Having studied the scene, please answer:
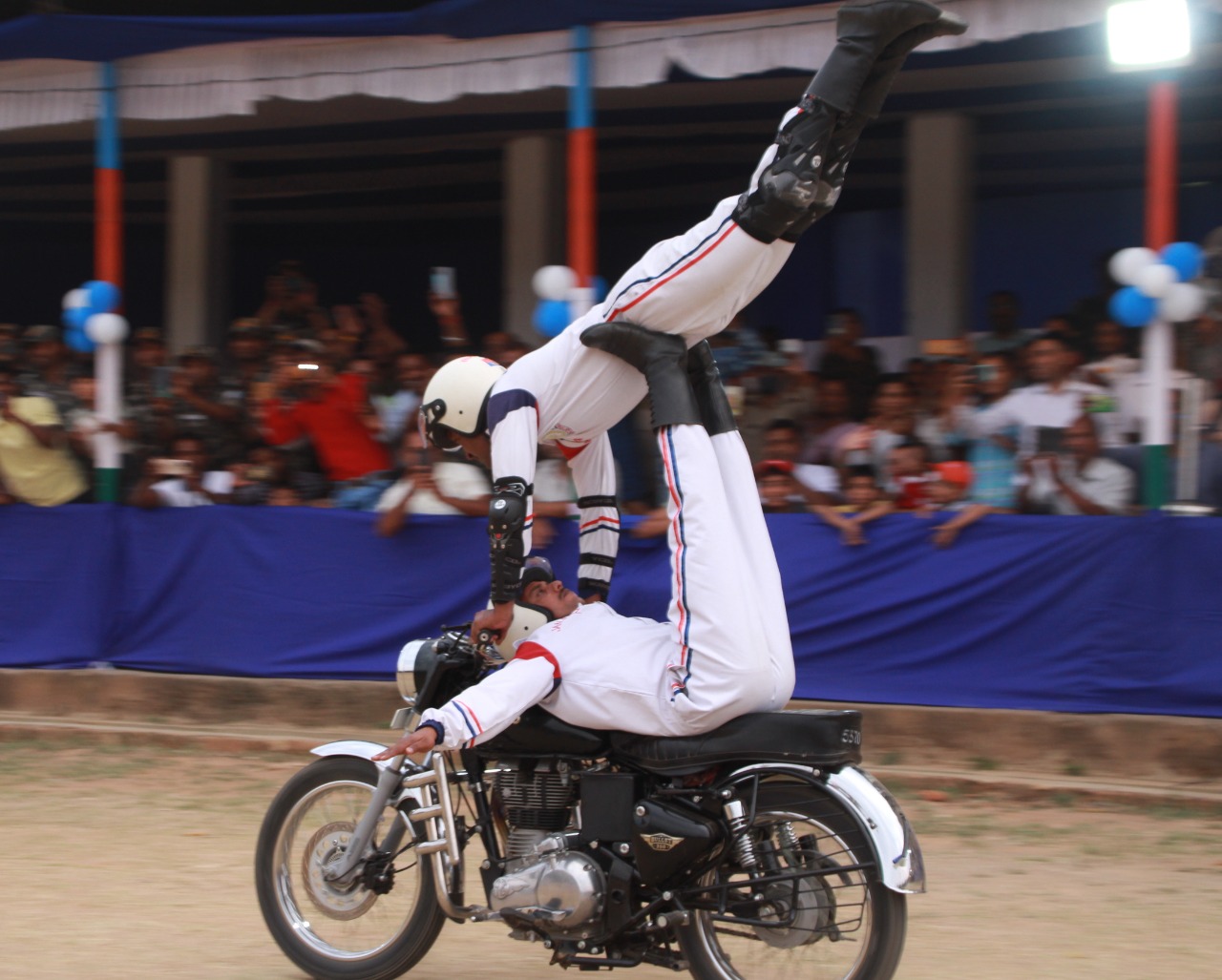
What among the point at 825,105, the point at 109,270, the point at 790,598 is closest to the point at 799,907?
the point at 825,105

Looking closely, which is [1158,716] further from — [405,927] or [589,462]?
[405,927]

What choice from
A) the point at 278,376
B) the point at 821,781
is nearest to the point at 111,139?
the point at 278,376

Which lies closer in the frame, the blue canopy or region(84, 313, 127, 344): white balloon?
the blue canopy

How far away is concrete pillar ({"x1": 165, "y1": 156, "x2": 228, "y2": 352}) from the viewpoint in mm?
14938

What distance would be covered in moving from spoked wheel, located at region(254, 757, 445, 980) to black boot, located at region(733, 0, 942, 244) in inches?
82.6

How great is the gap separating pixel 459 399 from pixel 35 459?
6299mm

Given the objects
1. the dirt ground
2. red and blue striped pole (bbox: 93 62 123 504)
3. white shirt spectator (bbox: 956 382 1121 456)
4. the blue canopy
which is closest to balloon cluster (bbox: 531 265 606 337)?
the blue canopy

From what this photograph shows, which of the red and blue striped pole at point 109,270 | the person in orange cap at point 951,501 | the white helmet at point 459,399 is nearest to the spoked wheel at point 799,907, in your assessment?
the white helmet at point 459,399

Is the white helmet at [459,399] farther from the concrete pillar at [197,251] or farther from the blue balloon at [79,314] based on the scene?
the concrete pillar at [197,251]

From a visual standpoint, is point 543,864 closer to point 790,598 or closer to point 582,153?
point 790,598

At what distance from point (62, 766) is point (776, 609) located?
18.2 ft

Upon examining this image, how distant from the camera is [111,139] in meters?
10.9

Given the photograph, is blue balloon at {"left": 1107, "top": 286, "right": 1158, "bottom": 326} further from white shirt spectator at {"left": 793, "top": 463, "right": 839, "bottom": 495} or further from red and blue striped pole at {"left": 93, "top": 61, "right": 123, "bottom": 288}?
red and blue striped pole at {"left": 93, "top": 61, "right": 123, "bottom": 288}

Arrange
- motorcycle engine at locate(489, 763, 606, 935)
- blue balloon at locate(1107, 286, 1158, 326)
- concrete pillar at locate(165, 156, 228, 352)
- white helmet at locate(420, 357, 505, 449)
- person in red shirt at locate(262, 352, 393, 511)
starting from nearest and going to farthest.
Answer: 1. motorcycle engine at locate(489, 763, 606, 935)
2. white helmet at locate(420, 357, 505, 449)
3. blue balloon at locate(1107, 286, 1158, 326)
4. person in red shirt at locate(262, 352, 393, 511)
5. concrete pillar at locate(165, 156, 228, 352)
